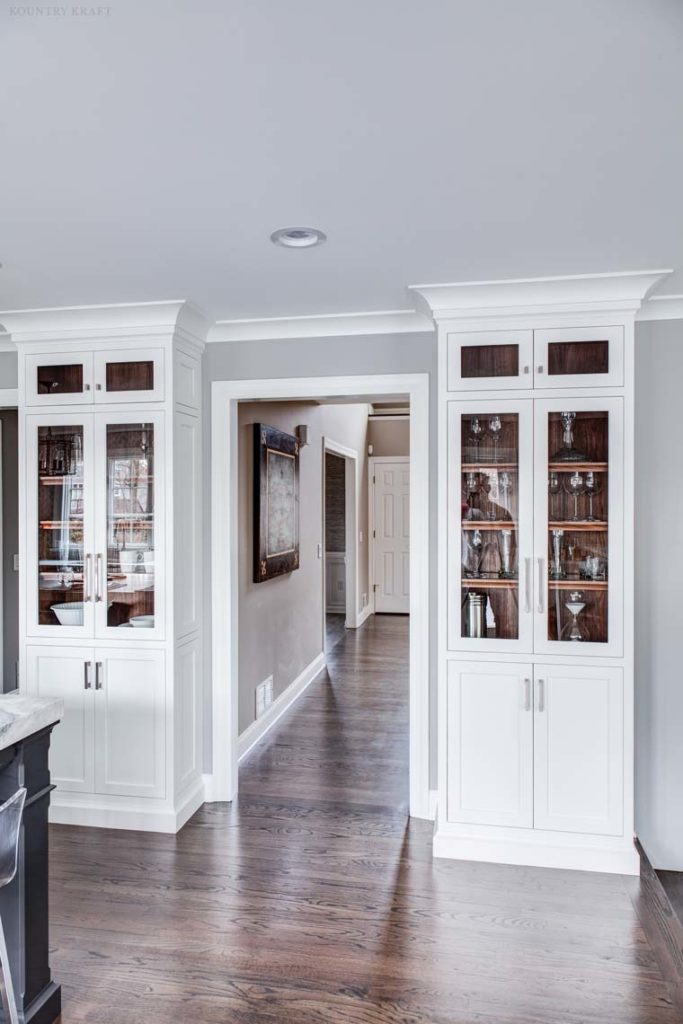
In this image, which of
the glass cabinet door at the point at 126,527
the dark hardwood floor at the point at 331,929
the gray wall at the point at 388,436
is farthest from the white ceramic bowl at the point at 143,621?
the gray wall at the point at 388,436

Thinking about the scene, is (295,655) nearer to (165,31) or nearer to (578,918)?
(578,918)

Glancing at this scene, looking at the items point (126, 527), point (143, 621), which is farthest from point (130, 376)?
point (143, 621)

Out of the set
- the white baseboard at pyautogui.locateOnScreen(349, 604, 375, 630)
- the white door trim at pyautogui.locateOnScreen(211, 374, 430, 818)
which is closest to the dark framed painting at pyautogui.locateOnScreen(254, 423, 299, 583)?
the white door trim at pyautogui.locateOnScreen(211, 374, 430, 818)

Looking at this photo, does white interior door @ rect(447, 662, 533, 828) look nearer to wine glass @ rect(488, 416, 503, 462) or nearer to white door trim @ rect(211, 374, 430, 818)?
white door trim @ rect(211, 374, 430, 818)

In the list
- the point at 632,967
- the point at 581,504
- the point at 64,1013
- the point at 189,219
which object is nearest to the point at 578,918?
the point at 632,967

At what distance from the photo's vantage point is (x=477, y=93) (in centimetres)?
163

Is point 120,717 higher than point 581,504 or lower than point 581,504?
lower

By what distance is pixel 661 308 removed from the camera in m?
3.26

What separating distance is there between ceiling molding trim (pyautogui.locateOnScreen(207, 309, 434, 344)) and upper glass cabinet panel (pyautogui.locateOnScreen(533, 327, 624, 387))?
576 millimetres

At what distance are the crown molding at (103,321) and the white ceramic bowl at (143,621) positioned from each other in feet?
4.52

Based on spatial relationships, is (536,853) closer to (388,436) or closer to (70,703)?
(70,703)

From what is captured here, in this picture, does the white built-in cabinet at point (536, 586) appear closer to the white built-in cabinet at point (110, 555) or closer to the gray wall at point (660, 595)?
the gray wall at point (660, 595)

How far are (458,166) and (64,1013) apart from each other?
2800 mm

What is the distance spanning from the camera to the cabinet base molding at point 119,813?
3.47 m
